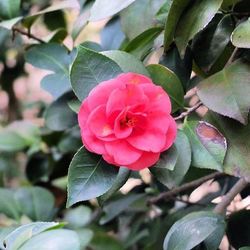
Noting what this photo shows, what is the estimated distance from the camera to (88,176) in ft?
2.16

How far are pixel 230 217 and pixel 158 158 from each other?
25 centimetres

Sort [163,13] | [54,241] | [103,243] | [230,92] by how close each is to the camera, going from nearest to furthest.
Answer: [54,241], [230,92], [163,13], [103,243]

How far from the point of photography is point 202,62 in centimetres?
76

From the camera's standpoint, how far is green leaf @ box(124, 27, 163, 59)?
78cm

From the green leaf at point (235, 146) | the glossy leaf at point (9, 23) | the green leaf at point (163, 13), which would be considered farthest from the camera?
the glossy leaf at point (9, 23)

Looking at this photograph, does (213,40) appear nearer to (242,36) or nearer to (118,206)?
(242,36)

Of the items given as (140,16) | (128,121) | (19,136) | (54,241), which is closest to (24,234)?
(54,241)

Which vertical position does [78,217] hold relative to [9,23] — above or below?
below

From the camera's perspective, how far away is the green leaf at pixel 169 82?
2.36ft

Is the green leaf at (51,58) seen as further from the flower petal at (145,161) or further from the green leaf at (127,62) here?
the flower petal at (145,161)

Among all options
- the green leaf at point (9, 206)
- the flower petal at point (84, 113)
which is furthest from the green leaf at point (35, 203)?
the flower petal at point (84, 113)

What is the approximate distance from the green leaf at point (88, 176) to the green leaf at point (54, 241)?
0.26 ft

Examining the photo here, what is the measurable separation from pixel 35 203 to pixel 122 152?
1.65ft

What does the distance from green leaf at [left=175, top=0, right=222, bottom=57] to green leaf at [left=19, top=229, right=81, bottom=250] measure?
0.87 feet
